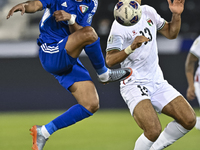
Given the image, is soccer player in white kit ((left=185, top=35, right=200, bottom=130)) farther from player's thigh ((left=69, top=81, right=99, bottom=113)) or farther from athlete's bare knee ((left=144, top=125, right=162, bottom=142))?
player's thigh ((left=69, top=81, right=99, bottom=113))

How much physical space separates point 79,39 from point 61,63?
0.36 meters

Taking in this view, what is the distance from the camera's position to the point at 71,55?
4.18 metres

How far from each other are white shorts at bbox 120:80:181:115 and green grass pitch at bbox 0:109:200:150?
4.00 feet

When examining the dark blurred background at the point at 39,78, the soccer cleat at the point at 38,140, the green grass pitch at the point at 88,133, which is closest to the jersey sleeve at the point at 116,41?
the soccer cleat at the point at 38,140

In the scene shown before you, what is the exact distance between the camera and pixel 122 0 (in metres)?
4.28

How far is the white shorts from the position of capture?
14.2 ft

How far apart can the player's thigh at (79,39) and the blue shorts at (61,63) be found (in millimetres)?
57

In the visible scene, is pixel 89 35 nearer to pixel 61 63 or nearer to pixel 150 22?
pixel 61 63

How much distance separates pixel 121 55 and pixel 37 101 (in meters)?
5.61

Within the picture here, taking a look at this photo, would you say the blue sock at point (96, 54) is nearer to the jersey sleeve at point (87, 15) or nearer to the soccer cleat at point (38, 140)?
the jersey sleeve at point (87, 15)

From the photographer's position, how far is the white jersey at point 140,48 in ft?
14.6

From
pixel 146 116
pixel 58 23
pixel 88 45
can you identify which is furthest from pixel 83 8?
pixel 146 116

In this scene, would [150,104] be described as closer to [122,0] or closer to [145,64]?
[145,64]

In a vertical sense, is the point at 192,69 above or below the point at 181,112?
below
